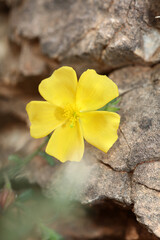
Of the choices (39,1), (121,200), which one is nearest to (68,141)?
(121,200)

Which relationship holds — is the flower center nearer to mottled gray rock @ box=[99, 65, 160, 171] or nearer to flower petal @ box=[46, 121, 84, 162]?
flower petal @ box=[46, 121, 84, 162]

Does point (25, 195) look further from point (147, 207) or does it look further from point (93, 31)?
point (93, 31)

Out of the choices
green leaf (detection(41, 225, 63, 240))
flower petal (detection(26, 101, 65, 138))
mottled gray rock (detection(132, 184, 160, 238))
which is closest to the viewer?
mottled gray rock (detection(132, 184, 160, 238))

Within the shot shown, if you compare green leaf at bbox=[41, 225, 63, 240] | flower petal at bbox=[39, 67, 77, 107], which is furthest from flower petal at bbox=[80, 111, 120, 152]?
green leaf at bbox=[41, 225, 63, 240]

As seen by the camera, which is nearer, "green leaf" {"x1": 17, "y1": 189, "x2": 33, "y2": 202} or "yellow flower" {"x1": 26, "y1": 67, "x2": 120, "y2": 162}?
"yellow flower" {"x1": 26, "y1": 67, "x2": 120, "y2": 162}

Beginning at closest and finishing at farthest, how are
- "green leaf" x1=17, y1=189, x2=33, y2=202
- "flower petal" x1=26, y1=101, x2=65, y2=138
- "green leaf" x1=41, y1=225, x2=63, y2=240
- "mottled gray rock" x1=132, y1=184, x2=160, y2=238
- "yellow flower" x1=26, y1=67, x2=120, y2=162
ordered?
1. "mottled gray rock" x1=132, y1=184, x2=160, y2=238
2. "yellow flower" x1=26, y1=67, x2=120, y2=162
3. "flower petal" x1=26, y1=101, x2=65, y2=138
4. "green leaf" x1=41, y1=225, x2=63, y2=240
5. "green leaf" x1=17, y1=189, x2=33, y2=202

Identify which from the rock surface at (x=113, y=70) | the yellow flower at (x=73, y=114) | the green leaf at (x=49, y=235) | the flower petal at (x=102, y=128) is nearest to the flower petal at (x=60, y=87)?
the yellow flower at (x=73, y=114)

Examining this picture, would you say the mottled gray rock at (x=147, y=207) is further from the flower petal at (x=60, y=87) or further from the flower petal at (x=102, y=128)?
the flower petal at (x=60, y=87)
